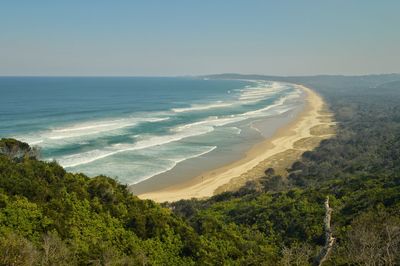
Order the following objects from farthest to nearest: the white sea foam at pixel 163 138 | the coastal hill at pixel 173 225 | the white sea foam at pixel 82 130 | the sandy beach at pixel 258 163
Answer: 1. the white sea foam at pixel 82 130
2. the white sea foam at pixel 163 138
3. the sandy beach at pixel 258 163
4. the coastal hill at pixel 173 225

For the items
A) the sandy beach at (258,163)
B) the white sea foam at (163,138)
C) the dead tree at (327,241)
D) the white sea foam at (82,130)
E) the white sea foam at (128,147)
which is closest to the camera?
the dead tree at (327,241)

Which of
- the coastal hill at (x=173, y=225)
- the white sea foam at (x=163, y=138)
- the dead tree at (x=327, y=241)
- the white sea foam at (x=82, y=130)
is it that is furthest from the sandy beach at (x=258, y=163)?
the dead tree at (x=327, y=241)

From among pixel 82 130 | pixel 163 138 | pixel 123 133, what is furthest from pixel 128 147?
pixel 82 130

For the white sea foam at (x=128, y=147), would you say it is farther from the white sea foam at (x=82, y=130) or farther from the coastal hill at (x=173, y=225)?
the coastal hill at (x=173, y=225)

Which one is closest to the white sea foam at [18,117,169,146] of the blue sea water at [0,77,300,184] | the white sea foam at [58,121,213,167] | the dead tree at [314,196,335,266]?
the blue sea water at [0,77,300,184]

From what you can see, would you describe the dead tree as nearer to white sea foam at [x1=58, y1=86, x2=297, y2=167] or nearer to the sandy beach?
the sandy beach

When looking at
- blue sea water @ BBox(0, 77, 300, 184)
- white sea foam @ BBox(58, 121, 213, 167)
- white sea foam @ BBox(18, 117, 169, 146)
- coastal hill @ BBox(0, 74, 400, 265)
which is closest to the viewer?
coastal hill @ BBox(0, 74, 400, 265)
